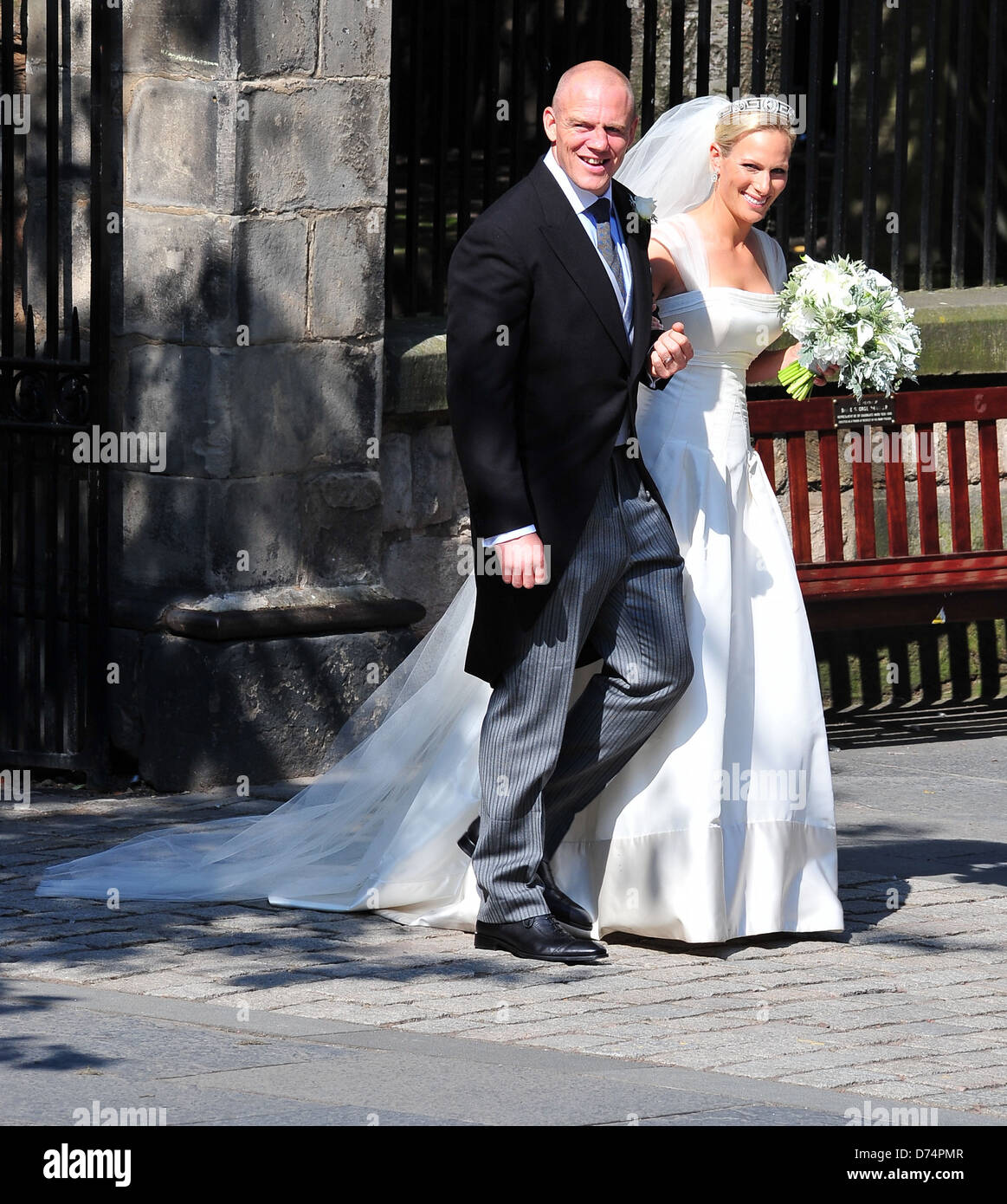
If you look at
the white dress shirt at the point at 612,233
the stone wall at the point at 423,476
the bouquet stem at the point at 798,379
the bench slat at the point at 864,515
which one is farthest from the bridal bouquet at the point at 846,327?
the bench slat at the point at 864,515

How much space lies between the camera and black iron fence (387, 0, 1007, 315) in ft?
26.4

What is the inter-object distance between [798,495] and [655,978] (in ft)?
11.4

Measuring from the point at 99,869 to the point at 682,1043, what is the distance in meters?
2.05

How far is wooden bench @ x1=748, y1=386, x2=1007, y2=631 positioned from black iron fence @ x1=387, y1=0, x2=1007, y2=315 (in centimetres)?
67

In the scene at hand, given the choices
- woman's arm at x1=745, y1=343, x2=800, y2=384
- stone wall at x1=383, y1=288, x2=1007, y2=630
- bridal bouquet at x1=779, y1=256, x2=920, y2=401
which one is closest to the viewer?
bridal bouquet at x1=779, y1=256, x2=920, y2=401

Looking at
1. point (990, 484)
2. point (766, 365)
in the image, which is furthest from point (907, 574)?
point (766, 365)

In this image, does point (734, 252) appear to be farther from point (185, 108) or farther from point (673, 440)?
point (185, 108)

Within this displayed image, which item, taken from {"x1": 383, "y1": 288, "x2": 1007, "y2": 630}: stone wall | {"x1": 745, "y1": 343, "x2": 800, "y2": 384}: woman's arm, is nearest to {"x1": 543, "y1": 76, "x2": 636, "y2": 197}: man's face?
{"x1": 745, "y1": 343, "x2": 800, "y2": 384}: woman's arm

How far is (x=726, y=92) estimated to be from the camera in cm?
881

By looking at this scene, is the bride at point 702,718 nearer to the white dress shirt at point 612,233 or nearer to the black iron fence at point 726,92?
the white dress shirt at point 612,233

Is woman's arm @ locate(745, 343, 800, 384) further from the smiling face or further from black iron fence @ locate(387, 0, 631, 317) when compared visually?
black iron fence @ locate(387, 0, 631, 317)

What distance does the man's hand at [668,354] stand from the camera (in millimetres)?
5492

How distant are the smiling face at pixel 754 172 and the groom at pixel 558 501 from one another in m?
0.28

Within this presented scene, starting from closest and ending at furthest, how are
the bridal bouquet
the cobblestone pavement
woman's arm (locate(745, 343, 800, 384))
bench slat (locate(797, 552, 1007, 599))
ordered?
the cobblestone pavement, the bridal bouquet, woman's arm (locate(745, 343, 800, 384)), bench slat (locate(797, 552, 1007, 599))
